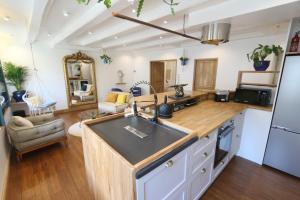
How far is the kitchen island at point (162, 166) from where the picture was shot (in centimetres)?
93

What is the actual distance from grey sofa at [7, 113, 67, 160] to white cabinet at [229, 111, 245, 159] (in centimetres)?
320

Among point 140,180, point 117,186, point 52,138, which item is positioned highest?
point 140,180

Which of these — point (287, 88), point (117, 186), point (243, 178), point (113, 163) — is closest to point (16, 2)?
point (113, 163)

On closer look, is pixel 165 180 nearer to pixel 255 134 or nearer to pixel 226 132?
pixel 226 132

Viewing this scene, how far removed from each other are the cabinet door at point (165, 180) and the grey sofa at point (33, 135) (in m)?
2.57

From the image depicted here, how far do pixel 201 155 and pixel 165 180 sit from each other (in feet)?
1.95

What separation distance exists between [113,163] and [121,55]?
6.62 meters

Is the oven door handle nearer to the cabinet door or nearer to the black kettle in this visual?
the black kettle

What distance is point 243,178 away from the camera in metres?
2.17

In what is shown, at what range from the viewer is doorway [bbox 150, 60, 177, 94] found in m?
6.92

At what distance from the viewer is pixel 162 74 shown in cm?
733

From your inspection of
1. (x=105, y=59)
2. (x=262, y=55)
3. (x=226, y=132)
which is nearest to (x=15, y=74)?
(x=105, y=59)

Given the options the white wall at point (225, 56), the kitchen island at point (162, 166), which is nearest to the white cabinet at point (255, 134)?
the kitchen island at point (162, 166)

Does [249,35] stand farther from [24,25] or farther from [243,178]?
[24,25]
